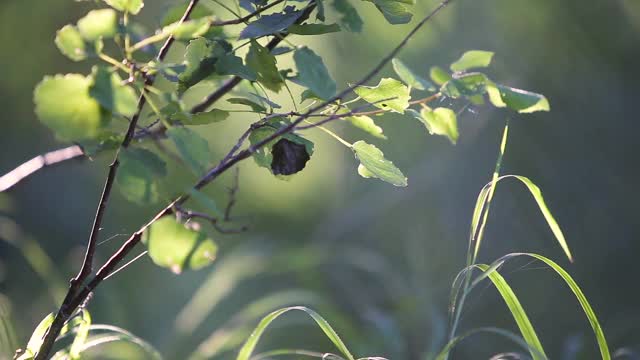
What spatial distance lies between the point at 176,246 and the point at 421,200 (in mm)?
1889

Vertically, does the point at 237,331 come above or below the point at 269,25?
below

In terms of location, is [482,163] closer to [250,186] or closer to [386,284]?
[386,284]

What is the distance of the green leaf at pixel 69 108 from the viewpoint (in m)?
0.49

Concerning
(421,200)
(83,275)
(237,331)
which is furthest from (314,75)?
(421,200)

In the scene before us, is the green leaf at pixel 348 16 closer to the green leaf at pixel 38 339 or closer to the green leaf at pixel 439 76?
the green leaf at pixel 439 76

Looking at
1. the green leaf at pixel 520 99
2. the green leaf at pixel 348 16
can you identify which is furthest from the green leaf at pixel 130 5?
the green leaf at pixel 520 99

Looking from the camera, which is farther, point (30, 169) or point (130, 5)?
point (30, 169)

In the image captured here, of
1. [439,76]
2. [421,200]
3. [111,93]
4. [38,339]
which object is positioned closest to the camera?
[111,93]

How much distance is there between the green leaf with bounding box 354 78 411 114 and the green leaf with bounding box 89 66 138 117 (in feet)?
0.63

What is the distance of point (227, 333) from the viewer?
3.79ft

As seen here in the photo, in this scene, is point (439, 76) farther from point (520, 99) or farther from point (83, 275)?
point (83, 275)

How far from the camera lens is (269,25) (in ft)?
1.95

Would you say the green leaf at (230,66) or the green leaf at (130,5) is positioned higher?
the green leaf at (130,5)

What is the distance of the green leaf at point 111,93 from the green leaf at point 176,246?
7 cm
